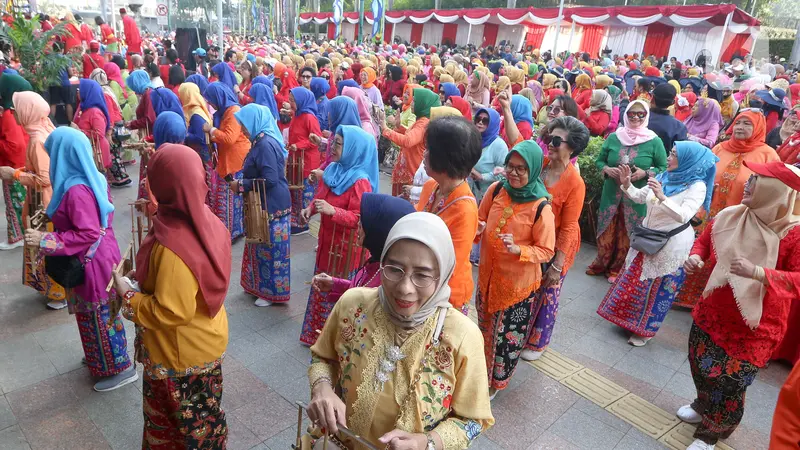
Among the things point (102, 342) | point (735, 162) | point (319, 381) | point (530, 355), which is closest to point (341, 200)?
point (102, 342)

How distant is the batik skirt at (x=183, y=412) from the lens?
7.81 ft

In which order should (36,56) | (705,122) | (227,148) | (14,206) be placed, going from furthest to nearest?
1. (36,56)
2. (705,122)
3. (227,148)
4. (14,206)

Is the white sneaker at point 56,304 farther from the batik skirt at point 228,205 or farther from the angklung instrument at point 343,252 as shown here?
the angklung instrument at point 343,252

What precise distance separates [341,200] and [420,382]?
7.80ft

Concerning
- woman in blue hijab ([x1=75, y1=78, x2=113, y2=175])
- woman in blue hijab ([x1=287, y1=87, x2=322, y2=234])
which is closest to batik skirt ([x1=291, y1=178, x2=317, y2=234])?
woman in blue hijab ([x1=287, y1=87, x2=322, y2=234])

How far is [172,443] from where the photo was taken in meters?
2.52

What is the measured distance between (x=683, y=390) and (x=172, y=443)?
373cm

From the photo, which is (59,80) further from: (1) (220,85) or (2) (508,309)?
(2) (508,309)

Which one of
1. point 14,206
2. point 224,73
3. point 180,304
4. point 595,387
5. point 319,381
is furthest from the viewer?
point 224,73

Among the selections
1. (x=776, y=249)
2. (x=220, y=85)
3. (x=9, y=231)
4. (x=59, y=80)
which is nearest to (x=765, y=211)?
(x=776, y=249)

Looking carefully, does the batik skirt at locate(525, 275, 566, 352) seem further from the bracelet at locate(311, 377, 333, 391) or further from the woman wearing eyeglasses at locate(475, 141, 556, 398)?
the bracelet at locate(311, 377, 333, 391)

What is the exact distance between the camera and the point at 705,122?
737 centimetres

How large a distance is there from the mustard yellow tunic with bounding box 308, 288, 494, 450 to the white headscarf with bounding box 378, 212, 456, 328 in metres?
0.04

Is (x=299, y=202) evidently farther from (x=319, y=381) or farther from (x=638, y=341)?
(x=319, y=381)
